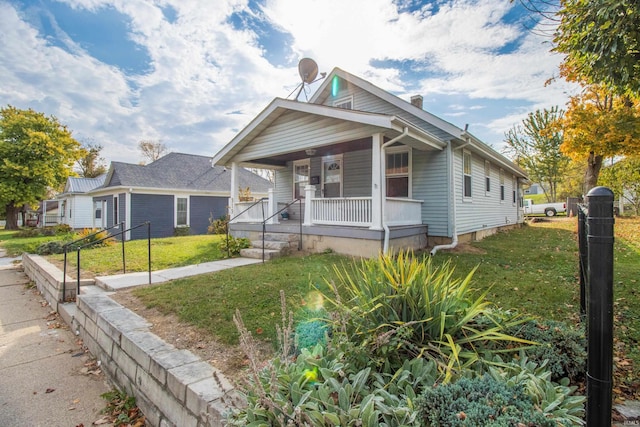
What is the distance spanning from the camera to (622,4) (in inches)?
119

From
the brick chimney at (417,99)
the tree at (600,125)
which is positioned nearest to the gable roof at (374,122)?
the brick chimney at (417,99)

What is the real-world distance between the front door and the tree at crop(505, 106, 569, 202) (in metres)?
23.7

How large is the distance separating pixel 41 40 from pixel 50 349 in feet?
33.0

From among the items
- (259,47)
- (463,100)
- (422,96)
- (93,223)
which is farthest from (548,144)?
(93,223)

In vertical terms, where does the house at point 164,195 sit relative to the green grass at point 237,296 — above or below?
above

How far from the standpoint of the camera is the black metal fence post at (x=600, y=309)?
1377mm

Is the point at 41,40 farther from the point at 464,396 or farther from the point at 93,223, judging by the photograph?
the point at 93,223

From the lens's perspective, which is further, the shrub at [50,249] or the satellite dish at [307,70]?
the satellite dish at [307,70]

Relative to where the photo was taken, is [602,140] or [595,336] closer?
[595,336]

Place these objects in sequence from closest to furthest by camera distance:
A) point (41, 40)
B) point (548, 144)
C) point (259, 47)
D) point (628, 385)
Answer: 1. point (628, 385)
2. point (259, 47)
3. point (41, 40)
4. point (548, 144)

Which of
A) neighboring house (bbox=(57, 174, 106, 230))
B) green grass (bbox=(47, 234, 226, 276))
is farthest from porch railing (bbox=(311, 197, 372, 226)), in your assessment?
neighboring house (bbox=(57, 174, 106, 230))

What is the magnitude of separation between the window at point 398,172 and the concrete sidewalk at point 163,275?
4.63m

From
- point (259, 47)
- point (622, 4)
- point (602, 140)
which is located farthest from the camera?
point (602, 140)

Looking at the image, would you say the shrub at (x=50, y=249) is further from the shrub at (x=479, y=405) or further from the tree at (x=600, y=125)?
the tree at (x=600, y=125)
